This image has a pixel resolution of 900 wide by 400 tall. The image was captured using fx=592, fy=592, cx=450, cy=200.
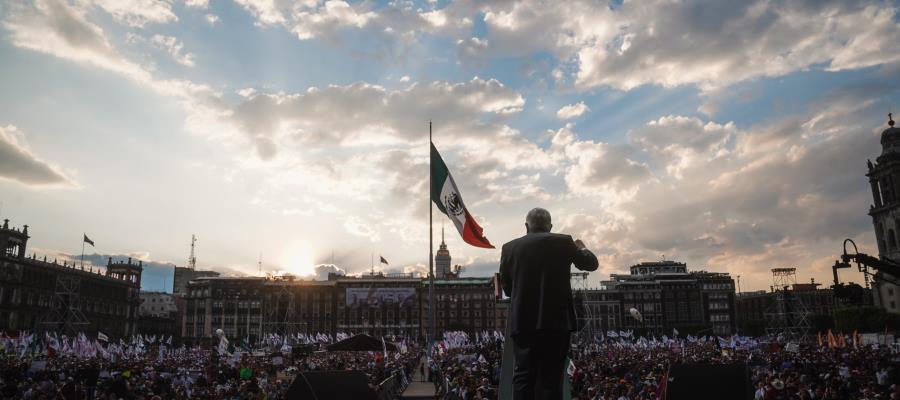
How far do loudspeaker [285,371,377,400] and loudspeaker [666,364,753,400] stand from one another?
2.44 metres

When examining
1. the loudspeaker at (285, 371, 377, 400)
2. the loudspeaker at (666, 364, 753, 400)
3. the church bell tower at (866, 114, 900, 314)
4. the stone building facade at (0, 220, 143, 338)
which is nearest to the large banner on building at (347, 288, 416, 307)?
the stone building facade at (0, 220, 143, 338)

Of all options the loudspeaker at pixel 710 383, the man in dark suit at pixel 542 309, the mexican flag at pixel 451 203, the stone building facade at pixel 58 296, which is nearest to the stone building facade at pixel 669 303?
the stone building facade at pixel 58 296

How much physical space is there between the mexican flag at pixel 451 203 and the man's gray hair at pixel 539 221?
8329 millimetres

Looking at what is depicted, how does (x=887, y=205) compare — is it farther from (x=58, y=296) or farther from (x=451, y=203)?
(x=58, y=296)

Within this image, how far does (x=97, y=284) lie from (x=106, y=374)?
3188 inches

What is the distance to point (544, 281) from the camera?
404 cm

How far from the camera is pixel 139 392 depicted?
1762 cm

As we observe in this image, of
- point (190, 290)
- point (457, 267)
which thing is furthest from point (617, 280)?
point (190, 290)

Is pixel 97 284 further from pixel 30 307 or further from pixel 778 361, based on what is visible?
pixel 778 361

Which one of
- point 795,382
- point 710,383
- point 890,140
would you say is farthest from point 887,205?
point 710,383

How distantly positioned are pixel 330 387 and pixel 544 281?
1.98 meters

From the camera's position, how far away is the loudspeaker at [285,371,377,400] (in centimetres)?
462

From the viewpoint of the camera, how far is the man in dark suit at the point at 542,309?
3975mm

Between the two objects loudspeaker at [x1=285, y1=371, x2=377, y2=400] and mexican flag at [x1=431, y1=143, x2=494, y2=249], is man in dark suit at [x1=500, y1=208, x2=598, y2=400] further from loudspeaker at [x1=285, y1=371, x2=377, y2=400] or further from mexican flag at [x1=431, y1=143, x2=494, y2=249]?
mexican flag at [x1=431, y1=143, x2=494, y2=249]
